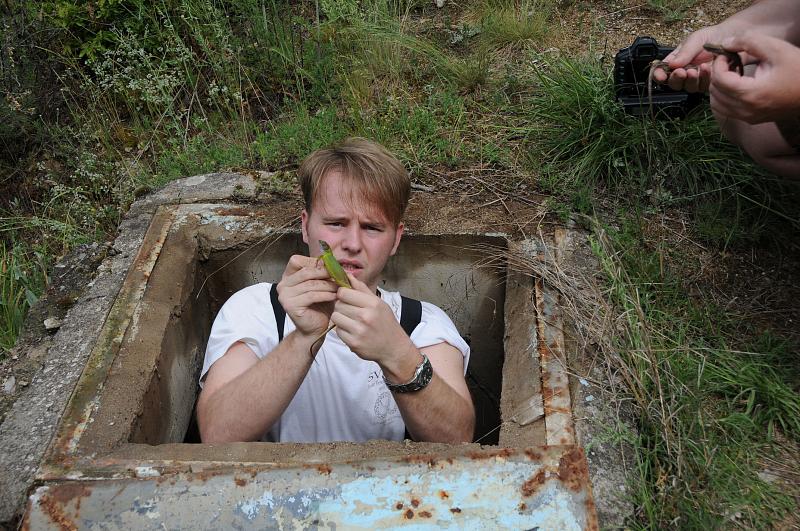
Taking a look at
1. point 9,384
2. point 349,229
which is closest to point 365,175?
point 349,229

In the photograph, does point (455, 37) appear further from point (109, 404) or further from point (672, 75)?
point (109, 404)

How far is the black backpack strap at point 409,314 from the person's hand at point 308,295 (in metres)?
0.39

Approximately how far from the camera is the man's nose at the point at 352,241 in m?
2.11

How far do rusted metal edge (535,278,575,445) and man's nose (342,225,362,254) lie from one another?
1.86ft

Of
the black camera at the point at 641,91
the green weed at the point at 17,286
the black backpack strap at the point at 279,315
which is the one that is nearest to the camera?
the black backpack strap at the point at 279,315

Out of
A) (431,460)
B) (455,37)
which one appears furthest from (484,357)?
(455,37)

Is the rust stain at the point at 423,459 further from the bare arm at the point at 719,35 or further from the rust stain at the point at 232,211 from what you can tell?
the bare arm at the point at 719,35

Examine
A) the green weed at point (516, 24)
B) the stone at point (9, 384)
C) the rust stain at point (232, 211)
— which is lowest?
the stone at point (9, 384)

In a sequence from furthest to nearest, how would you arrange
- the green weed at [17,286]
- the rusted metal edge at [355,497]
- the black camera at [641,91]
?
1. the green weed at [17,286]
2. the black camera at [641,91]
3. the rusted metal edge at [355,497]

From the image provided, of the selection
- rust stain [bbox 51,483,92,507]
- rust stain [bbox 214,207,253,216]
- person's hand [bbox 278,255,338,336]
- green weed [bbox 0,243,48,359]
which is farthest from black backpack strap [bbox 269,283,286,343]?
green weed [bbox 0,243,48,359]

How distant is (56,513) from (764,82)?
1.99 metres

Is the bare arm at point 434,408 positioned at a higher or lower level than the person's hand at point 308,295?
lower

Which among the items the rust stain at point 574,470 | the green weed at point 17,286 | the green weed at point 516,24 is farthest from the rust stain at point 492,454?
the green weed at point 516,24

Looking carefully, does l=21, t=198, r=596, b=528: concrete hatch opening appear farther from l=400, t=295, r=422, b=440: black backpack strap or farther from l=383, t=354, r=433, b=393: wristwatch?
l=400, t=295, r=422, b=440: black backpack strap
